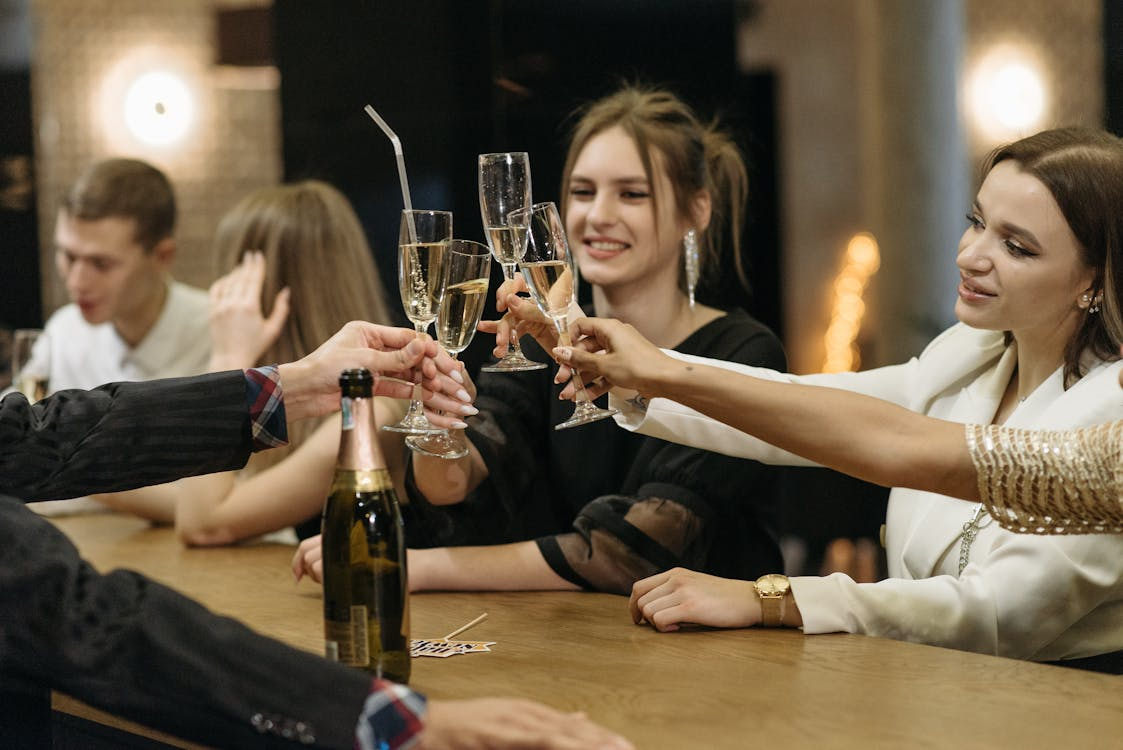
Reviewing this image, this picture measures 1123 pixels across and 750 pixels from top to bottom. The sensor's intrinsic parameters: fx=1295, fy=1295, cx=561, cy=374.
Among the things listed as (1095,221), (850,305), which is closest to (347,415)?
(1095,221)

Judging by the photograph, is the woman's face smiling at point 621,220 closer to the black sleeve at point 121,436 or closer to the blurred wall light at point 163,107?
the black sleeve at point 121,436

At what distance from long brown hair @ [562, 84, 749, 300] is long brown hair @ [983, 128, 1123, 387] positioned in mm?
714

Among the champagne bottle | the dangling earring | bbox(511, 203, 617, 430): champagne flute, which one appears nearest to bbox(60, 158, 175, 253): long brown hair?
the dangling earring

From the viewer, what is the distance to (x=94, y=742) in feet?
5.35

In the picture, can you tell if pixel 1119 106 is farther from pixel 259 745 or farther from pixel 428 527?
pixel 259 745

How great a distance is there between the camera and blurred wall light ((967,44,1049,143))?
185 inches

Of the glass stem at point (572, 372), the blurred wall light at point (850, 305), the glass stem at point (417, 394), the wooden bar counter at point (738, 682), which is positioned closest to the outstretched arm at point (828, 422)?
the glass stem at point (572, 372)

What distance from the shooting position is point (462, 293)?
179 cm

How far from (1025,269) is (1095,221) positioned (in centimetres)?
13

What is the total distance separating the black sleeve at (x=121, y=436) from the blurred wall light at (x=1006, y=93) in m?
3.78

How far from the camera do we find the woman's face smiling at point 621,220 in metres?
2.51

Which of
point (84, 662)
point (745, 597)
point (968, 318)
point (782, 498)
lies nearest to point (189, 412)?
point (84, 662)

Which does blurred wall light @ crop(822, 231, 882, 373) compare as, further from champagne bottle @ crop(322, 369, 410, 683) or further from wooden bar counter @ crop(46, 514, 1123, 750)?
champagne bottle @ crop(322, 369, 410, 683)

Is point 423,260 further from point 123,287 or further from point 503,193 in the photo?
point 123,287
